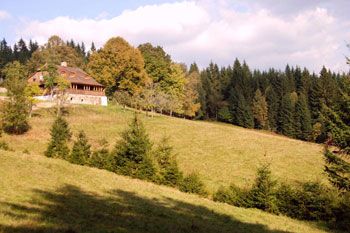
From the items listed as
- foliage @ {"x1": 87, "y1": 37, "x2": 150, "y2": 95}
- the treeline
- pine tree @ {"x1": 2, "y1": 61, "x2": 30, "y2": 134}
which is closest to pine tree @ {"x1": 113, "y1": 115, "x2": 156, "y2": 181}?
pine tree @ {"x1": 2, "y1": 61, "x2": 30, "y2": 134}

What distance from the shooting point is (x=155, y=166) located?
1335 inches

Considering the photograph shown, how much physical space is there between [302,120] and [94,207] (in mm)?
92508

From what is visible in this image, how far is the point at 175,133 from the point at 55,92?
26.3m

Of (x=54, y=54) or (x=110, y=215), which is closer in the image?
(x=110, y=215)

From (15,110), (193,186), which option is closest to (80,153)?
(193,186)

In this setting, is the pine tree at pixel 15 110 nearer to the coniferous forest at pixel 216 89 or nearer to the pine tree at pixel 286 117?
the coniferous forest at pixel 216 89

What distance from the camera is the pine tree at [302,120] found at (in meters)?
101

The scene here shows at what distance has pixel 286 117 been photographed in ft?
346

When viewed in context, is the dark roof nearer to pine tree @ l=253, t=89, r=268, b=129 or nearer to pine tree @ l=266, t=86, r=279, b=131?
pine tree @ l=253, t=89, r=268, b=129

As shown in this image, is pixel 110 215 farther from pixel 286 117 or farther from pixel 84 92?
pixel 286 117

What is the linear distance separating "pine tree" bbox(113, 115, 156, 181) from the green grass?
251 inches

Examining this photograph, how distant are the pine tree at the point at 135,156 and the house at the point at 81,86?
4479cm

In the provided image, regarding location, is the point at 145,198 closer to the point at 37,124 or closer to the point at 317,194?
the point at 317,194

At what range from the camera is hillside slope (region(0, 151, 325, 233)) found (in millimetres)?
13773
